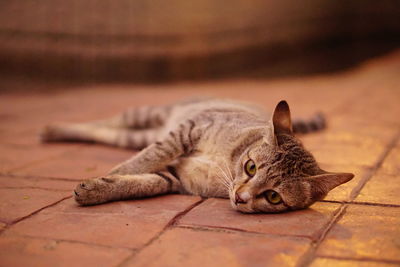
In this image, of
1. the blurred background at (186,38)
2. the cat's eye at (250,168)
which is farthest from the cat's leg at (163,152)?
the blurred background at (186,38)

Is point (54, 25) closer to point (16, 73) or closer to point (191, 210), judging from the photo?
point (16, 73)

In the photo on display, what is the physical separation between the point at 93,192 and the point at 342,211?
3.97 feet

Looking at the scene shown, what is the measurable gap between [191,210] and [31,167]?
49.3 inches

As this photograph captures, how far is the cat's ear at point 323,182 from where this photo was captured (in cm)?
227

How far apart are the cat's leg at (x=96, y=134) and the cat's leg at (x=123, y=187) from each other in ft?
A: 3.20

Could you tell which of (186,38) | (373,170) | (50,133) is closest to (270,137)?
(373,170)

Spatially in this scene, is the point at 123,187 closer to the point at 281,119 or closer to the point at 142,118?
the point at 281,119

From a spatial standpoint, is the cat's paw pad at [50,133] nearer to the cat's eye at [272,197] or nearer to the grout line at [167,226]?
the grout line at [167,226]

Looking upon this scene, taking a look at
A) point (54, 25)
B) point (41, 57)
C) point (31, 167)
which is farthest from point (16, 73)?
point (31, 167)

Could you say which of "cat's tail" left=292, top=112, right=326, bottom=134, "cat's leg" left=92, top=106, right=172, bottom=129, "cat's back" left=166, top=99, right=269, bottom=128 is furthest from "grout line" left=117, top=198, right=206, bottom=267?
"cat's tail" left=292, top=112, right=326, bottom=134

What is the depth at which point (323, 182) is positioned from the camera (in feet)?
7.57

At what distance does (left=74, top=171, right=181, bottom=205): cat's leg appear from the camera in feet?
7.62

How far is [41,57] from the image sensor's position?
720 centimetres

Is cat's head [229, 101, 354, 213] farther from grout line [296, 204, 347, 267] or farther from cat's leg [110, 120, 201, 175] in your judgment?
cat's leg [110, 120, 201, 175]
